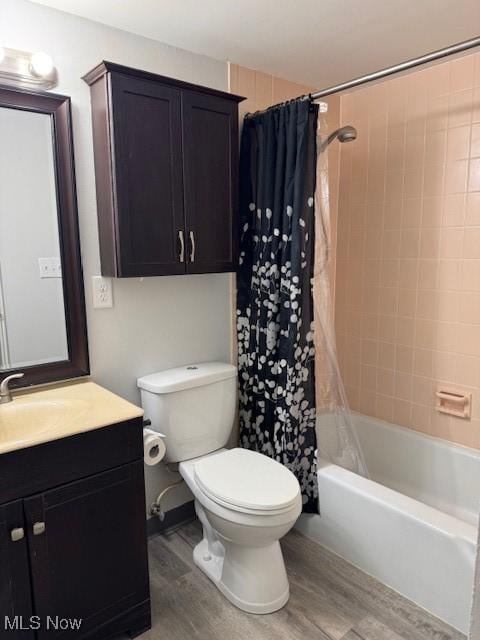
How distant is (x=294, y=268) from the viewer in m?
1.96

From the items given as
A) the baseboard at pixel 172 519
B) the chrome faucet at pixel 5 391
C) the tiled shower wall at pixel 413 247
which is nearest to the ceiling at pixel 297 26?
the tiled shower wall at pixel 413 247

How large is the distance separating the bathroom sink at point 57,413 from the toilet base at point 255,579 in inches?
29.6

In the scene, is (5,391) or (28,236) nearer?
(5,391)

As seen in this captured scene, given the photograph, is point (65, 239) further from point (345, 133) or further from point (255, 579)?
point (255, 579)

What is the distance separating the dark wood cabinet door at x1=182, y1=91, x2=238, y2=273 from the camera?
1900 millimetres

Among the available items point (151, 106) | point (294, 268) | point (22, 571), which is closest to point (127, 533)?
point (22, 571)

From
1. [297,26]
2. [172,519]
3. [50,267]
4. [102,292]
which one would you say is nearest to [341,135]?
[297,26]

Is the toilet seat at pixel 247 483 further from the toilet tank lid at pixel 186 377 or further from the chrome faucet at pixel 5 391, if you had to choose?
the chrome faucet at pixel 5 391

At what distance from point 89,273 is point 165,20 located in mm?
1049

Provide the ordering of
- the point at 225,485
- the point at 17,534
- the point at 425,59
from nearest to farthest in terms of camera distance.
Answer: the point at 17,534 → the point at 425,59 → the point at 225,485

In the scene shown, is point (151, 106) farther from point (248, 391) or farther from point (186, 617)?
point (186, 617)

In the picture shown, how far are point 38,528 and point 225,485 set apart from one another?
26.4 inches

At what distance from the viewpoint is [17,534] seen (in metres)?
1.32

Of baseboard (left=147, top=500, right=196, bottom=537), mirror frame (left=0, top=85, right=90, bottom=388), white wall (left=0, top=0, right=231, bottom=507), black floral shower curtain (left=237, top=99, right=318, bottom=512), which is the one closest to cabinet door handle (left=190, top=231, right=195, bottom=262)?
white wall (left=0, top=0, right=231, bottom=507)
